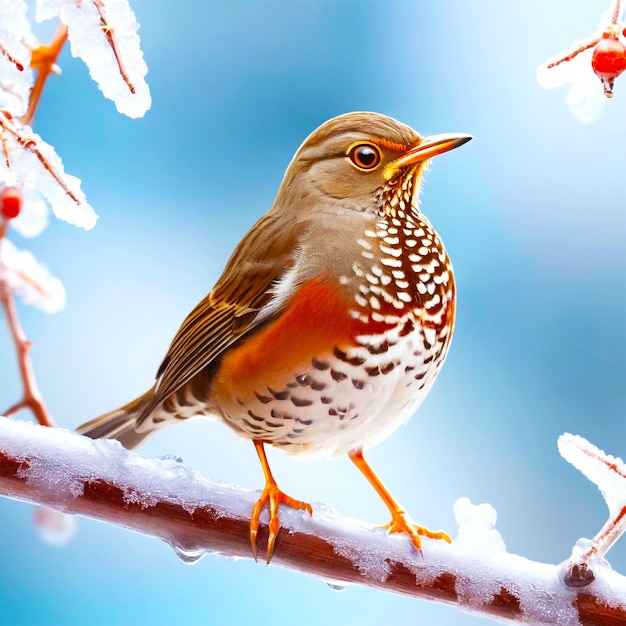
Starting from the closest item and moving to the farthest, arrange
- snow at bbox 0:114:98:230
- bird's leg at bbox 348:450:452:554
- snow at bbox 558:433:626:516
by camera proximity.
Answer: snow at bbox 0:114:98:230
snow at bbox 558:433:626:516
bird's leg at bbox 348:450:452:554

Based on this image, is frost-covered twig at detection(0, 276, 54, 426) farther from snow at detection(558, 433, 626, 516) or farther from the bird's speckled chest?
snow at detection(558, 433, 626, 516)

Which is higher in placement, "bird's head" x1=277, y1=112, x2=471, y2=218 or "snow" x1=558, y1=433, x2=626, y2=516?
"bird's head" x1=277, y1=112, x2=471, y2=218

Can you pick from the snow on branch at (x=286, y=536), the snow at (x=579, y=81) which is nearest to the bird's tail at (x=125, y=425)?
the snow on branch at (x=286, y=536)

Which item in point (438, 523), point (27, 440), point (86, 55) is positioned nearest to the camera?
point (86, 55)

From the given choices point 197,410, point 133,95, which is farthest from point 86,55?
point 197,410

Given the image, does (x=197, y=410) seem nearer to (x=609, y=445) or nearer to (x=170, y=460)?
(x=170, y=460)

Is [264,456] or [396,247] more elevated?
[396,247]

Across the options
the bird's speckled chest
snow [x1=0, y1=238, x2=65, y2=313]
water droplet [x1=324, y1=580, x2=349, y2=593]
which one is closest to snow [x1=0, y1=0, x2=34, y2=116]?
snow [x1=0, y1=238, x2=65, y2=313]
